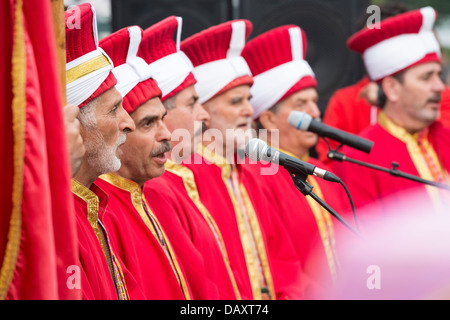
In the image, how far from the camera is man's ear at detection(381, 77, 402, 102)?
4695mm

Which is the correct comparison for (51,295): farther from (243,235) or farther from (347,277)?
(347,277)

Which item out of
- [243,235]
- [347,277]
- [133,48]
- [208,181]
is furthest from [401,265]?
[133,48]

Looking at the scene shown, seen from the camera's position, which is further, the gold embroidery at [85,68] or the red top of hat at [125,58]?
the red top of hat at [125,58]

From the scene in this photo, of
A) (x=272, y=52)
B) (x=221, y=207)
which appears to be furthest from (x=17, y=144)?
(x=272, y=52)

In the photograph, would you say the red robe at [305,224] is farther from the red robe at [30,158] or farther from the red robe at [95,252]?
the red robe at [30,158]

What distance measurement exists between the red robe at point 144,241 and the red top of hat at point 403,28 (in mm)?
2450

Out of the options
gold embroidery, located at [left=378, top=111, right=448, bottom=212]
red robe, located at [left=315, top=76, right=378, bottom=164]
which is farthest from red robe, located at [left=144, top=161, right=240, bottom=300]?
red robe, located at [left=315, top=76, right=378, bottom=164]

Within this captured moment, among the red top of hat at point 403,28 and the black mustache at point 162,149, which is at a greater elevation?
the red top of hat at point 403,28

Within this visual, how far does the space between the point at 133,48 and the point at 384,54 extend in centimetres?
236

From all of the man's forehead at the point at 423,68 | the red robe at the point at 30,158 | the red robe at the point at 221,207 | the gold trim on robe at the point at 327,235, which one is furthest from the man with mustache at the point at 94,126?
the man's forehead at the point at 423,68

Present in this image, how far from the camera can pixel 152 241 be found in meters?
2.74

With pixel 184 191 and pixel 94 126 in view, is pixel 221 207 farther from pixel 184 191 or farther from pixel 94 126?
pixel 94 126

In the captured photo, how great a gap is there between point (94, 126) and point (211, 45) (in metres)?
1.53

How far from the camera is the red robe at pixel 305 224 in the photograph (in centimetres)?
401
